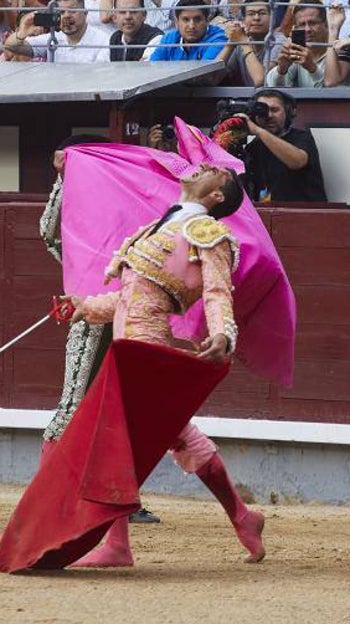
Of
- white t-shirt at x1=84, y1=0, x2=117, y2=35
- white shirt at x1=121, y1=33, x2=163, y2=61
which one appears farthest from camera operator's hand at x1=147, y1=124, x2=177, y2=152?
white t-shirt at x1=84, y1=0, x2=117, y2=35

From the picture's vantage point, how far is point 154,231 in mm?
5582

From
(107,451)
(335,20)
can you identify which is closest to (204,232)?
(107,451)

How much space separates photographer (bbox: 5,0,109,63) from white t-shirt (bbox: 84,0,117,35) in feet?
0.31

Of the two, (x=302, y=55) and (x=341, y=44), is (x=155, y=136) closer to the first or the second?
(x=302, y=55)

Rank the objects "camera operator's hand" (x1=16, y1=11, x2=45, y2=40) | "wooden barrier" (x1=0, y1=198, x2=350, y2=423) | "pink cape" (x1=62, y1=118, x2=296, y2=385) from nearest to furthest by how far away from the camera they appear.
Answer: "pink cape" (x1=62, y1=118, x2=296, y2=385)
"wooden barrier" (x1=0, y1=198, x2=350, y2=423)
"camera operator's hand" (x1=16, y1=11, x2=45, y2=40)

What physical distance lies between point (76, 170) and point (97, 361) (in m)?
0.74


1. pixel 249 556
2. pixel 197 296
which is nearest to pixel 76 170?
pixel 197 296

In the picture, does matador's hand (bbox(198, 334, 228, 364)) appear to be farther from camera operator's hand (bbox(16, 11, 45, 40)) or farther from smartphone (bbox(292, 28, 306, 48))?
camera operator's hand (bbox(16, 11, 45, 40))

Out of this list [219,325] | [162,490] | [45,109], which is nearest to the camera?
[219,325]

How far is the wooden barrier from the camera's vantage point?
833 cm

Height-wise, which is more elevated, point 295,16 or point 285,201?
point 295,16

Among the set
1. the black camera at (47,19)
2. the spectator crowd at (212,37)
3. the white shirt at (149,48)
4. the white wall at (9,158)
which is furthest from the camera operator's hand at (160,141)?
the white wall at (9,158)

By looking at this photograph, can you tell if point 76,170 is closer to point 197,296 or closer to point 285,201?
point 197,296

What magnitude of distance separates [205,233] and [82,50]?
5.05 meters
